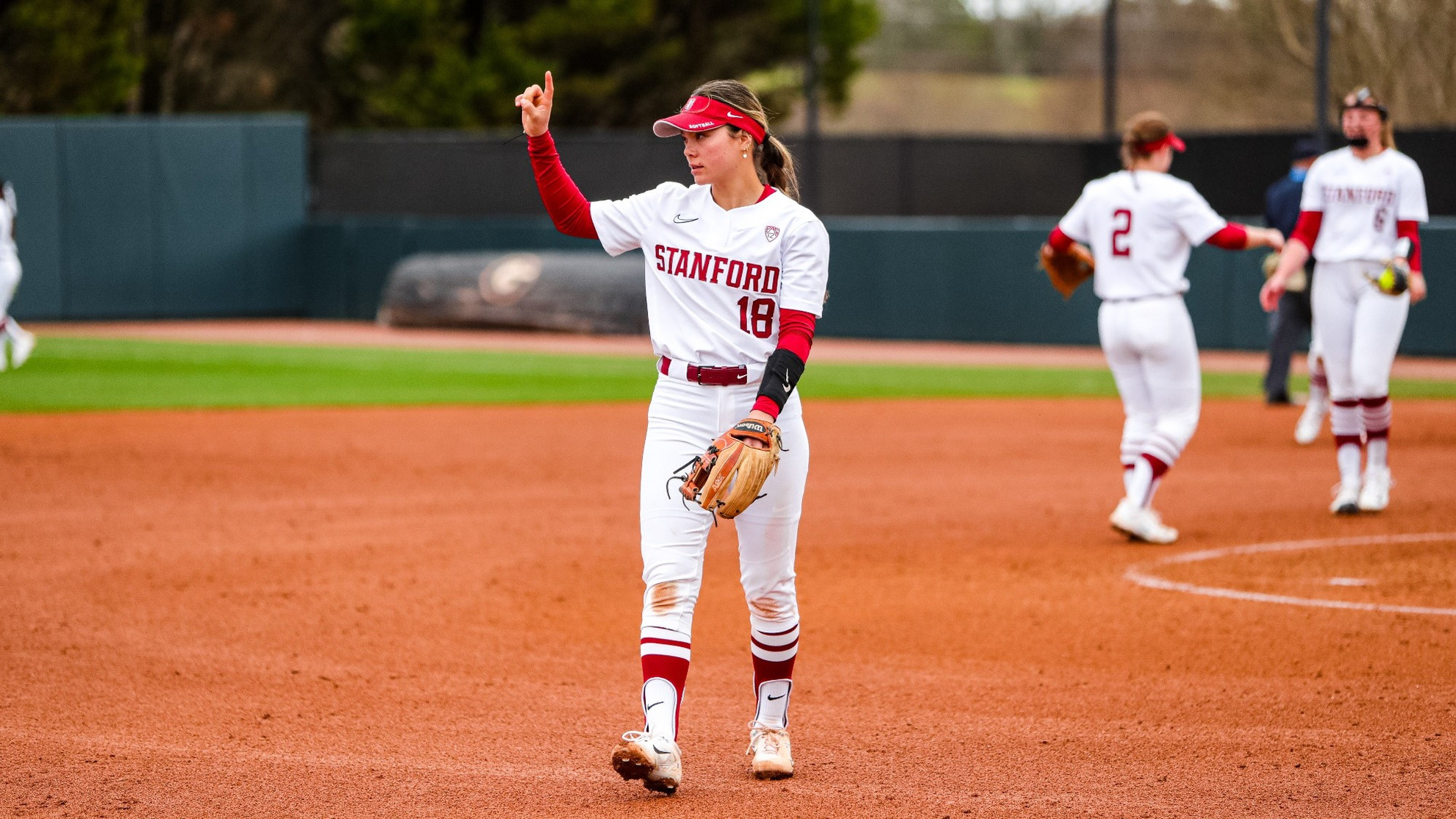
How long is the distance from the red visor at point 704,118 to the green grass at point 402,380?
11.4 m

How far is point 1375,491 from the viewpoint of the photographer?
963 cm

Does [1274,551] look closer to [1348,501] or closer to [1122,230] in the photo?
[1348,501]

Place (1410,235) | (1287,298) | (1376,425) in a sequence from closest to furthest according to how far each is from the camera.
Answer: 1. (1410,235)
2. (1376,425)
3. (1287,298)

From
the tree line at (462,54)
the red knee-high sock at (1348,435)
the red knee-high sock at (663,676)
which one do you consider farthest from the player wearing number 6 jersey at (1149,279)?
the tree line at (462,54)

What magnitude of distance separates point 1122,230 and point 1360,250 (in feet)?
5.22

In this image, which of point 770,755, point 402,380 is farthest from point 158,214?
point 770,755

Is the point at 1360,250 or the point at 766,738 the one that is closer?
the point at 766,738

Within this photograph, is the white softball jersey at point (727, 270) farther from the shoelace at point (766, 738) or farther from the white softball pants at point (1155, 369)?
the white softball pants at point (1155, 369)

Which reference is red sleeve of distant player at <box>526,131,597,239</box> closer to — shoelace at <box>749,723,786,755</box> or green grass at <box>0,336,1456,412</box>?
shoelace at <box>749,723,786,755</box>

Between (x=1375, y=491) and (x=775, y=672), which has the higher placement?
(x=775, y=672)

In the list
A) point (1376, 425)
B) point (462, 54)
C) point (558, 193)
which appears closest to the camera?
point (558, 193)

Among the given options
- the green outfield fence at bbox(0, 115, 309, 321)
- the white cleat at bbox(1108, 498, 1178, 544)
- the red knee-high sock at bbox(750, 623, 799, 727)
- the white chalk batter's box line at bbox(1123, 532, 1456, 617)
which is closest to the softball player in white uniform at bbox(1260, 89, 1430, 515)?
the white chalk batter's box line at bbox(1123, 532, 1456, 617)

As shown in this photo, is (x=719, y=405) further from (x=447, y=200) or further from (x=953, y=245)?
(x=447, y=200)

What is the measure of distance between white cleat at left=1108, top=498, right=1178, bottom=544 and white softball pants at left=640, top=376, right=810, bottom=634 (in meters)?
4.27
